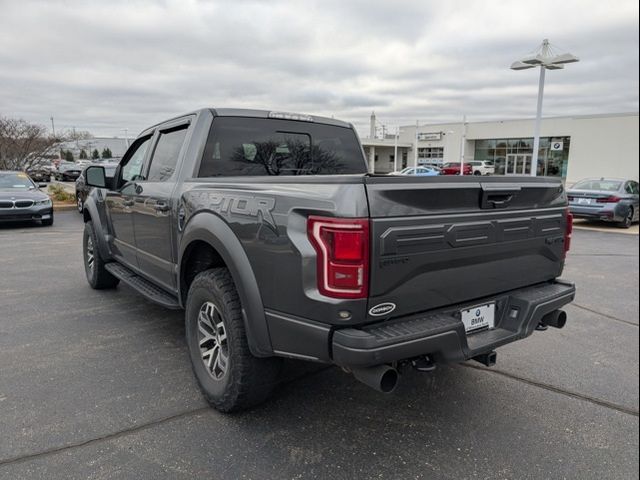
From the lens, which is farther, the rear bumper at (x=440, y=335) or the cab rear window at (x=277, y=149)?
the cab rear window at (x=277, y=149)

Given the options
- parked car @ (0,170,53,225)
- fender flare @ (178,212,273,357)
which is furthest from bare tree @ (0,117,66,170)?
fender flare @ (178,212,273,357)

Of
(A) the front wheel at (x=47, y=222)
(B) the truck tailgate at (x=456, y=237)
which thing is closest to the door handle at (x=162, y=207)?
(B) the truck tailgate at (x=456, y=237)

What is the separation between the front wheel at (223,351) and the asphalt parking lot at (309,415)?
7.3 inches

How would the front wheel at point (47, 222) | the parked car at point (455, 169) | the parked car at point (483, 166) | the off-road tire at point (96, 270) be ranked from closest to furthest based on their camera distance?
the off-road tire at point (96, 270) < the front wheel at point (47, 222) < the parked car at point (455, 169) < the parked car at point (483, 166)

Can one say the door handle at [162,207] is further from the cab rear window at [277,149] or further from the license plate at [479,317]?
the license plate at [479,317]

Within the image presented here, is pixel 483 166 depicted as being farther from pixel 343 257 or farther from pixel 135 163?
pixel 343 257

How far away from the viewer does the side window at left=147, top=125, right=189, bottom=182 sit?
381 centimetres

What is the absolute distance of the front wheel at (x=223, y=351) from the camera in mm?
2713

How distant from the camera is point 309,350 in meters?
2.33

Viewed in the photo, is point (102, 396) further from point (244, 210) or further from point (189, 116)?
point (189, 116)

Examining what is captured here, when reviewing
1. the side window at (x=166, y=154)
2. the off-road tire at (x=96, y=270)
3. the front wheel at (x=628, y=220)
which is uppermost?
the side window at (x=166, y=154)

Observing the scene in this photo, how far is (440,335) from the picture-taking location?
2.33m

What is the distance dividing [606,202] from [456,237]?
Answer: 41.3 feet

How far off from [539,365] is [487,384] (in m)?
0.63
